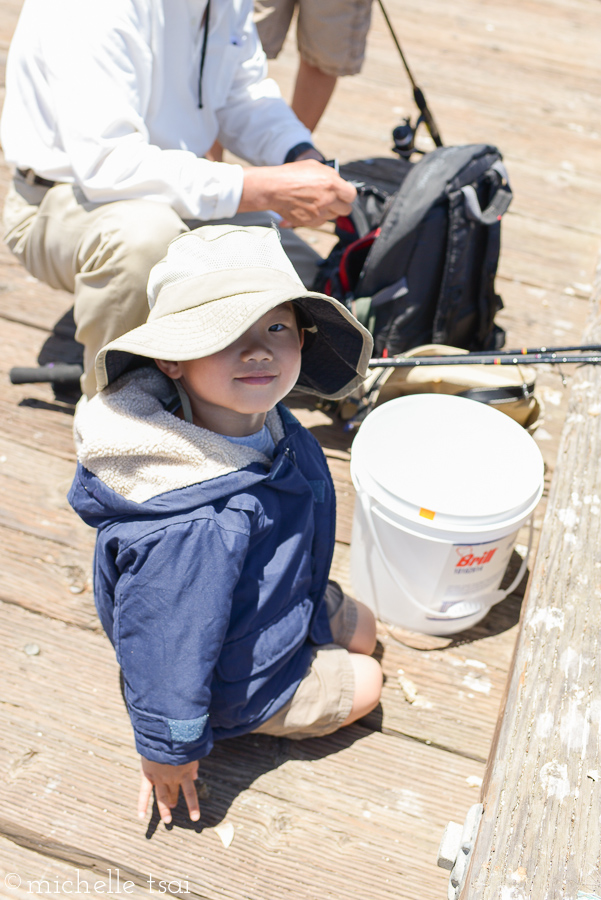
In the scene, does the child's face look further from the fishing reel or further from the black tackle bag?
the fishing reel

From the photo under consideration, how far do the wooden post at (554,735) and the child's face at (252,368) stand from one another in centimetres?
62

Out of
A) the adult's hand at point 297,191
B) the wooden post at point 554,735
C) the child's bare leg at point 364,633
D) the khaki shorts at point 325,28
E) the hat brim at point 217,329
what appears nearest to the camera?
the wooden post at point 554,735

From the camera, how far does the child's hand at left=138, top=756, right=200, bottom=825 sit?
1.28 m

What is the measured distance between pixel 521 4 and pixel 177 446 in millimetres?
4381

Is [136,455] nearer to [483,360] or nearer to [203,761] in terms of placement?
[203,761]

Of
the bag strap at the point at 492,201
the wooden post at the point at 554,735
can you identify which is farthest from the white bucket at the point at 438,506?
the bag strap at the point at 492,201

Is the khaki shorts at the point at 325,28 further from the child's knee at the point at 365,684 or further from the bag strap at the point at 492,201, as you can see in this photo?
the child's knee at the point at 365,684

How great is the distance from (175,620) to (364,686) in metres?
0.52

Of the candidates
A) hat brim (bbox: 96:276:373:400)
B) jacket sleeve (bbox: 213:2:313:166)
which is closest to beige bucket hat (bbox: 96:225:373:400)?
hat brim (bbox: 96:276:373:400)

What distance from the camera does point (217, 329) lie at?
109 centimetres

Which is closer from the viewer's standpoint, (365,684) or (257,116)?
(365,684)

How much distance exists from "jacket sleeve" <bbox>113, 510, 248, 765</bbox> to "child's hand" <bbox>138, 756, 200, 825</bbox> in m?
0.10

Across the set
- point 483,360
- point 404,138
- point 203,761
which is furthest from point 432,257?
point 203,761

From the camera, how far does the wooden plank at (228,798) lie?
1.32 meters
